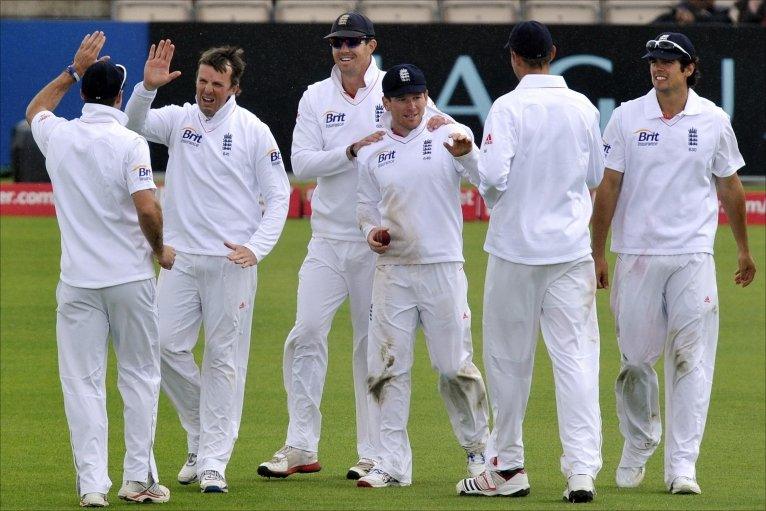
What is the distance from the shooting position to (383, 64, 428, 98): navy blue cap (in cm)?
673

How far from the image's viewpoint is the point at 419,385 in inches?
389

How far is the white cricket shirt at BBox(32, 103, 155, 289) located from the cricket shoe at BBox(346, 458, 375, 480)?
1.52 m

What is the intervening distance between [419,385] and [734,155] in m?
3.56

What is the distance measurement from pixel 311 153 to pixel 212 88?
0.62 metres

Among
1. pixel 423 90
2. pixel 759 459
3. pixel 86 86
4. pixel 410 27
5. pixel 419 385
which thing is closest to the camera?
pixel 86 86

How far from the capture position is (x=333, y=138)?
739cm

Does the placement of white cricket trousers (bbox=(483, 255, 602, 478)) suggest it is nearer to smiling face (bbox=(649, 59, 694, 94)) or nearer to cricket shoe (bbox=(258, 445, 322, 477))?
smiling face (bbox=(649, 59, 694, 94))

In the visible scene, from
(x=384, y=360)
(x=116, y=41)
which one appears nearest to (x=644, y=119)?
(x=384, y=360)

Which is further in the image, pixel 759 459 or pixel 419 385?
pixel 419 385

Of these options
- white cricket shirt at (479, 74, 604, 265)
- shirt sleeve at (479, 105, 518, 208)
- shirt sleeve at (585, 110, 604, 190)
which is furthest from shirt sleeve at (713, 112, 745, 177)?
shirt sleeve at (479, 105, 518, 208)

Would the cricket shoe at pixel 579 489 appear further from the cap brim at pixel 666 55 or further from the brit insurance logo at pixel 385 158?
the cap brim at pixel 666 55

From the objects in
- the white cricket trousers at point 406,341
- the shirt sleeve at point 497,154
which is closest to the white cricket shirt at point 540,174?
the shirt sleeve at point 497,154

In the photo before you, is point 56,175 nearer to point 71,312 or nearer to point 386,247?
point 71,312

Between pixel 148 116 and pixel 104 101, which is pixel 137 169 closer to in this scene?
pixel 104 101
